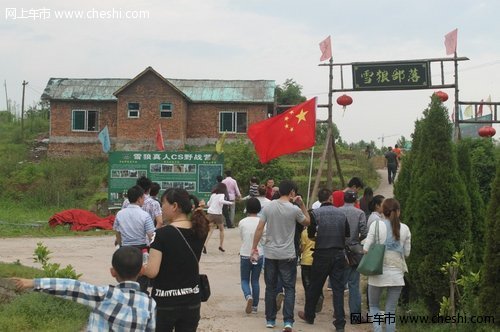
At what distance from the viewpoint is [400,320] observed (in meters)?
8.52

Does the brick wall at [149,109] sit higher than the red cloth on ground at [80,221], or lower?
higher

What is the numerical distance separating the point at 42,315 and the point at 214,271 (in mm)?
4777

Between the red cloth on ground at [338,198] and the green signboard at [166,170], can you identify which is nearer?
the red cloth on ground at [338,198]

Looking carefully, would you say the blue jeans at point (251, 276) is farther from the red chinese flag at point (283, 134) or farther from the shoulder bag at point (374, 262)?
the red chinese flag at point (283, 134)

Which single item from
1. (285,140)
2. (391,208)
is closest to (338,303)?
(391,208)

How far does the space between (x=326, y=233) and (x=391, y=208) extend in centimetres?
113

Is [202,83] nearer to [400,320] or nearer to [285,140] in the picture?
[285,140]

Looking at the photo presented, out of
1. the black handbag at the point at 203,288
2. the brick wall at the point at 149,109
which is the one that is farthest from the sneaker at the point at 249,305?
the brick wall at the point at 149,109

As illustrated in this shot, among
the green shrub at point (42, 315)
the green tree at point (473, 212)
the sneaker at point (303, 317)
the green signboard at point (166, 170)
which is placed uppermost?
the green signboard at point (166, 170)

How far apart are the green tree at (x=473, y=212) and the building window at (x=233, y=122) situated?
23.0 m

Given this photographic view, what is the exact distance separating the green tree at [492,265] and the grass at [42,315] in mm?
4766

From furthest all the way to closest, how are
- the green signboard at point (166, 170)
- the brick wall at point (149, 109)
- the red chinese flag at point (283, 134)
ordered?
the brick wall at point (149, 109)
the green signboard at point (166, 170)
the red chinese flag at point (283, 134)

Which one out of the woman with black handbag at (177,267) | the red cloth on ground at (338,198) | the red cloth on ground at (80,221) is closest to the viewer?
the woman with black handbag at (177,267)

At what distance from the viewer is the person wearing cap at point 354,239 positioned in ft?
28.1
